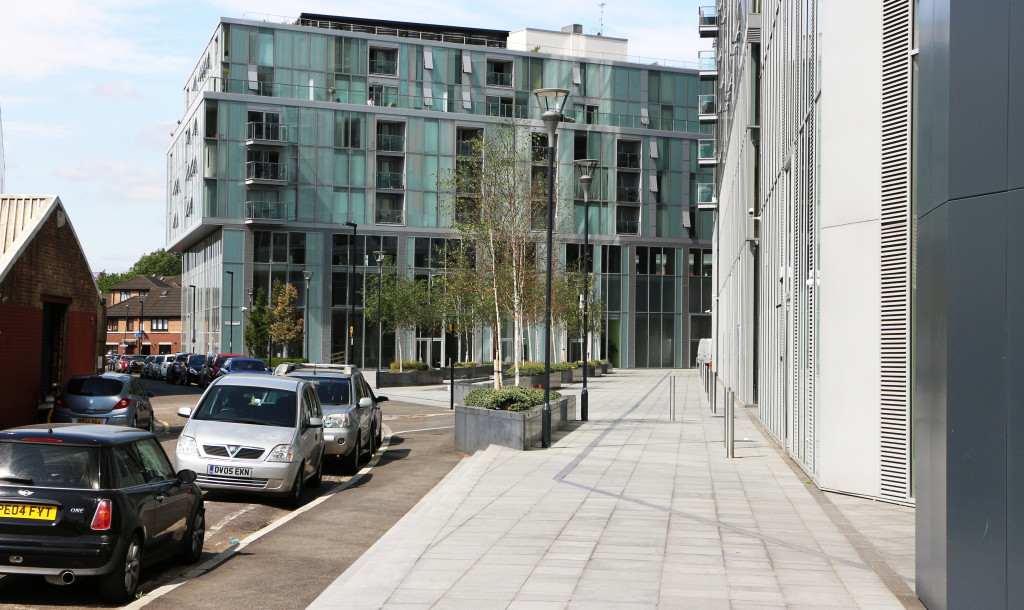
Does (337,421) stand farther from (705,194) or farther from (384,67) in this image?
(384,67)

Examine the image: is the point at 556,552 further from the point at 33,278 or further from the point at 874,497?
the point at 33,278

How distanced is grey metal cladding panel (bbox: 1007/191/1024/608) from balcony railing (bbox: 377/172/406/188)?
6292 centimetres

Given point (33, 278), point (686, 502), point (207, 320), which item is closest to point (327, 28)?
point (207, 320)

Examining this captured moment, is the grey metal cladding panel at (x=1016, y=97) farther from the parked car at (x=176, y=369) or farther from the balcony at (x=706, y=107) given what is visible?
the balcony at (x=706, y=107)

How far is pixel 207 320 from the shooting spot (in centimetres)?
7088

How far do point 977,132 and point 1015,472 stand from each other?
6.73 ft

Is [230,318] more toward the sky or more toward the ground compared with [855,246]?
more toward the ground

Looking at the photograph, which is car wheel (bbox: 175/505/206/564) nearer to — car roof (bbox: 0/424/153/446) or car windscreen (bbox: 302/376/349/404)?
car roof (bbox: 0/424/153/446)

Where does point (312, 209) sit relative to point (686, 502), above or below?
above

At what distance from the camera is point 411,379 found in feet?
163

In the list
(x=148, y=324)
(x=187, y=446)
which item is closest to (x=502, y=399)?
(x=187, y=446)

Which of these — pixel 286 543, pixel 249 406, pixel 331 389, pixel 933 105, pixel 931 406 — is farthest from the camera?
pixel 331 389

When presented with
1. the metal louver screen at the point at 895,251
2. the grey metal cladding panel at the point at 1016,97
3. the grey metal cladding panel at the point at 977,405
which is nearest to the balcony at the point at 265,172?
the metal louver screen at the point at 895,251

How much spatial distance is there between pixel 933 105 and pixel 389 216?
6181 centimetres
